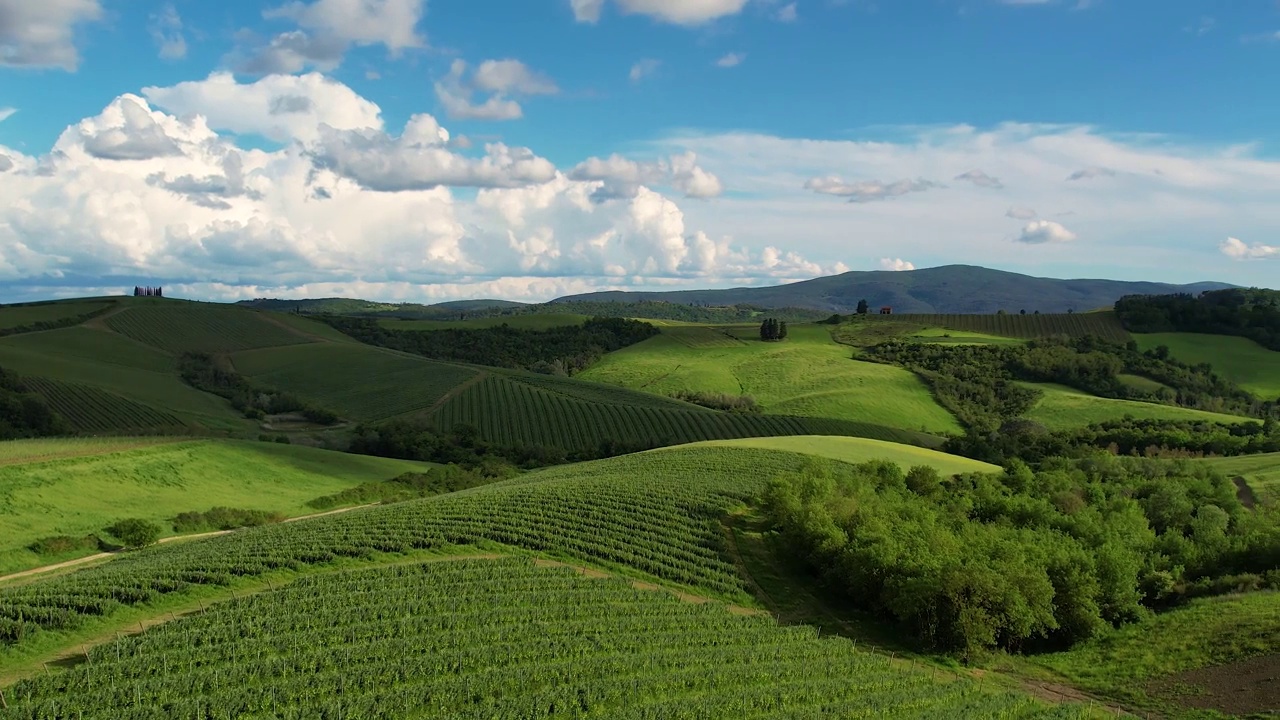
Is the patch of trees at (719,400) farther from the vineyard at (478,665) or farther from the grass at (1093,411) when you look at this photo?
the vineyard at (478,665)

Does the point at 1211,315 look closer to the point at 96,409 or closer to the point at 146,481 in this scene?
the point at 146,481

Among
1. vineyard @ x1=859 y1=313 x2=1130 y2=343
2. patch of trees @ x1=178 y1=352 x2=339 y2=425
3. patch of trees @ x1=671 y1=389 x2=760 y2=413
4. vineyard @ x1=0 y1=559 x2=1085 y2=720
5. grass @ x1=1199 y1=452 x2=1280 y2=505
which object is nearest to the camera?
vineyard @ x1=0 y1=559 x2=1085 y2=720

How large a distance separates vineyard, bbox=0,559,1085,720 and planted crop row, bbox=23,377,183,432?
77.6 metres

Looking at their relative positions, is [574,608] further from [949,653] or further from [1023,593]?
[1023,593]

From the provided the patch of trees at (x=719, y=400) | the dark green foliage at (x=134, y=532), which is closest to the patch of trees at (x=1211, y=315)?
the patch of trees at (x=719, y=400)

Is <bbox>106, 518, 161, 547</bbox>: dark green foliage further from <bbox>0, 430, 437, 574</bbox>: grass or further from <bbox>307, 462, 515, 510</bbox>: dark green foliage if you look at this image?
<bbox>307, 462, 515, 510</bbox>: dark green foliage

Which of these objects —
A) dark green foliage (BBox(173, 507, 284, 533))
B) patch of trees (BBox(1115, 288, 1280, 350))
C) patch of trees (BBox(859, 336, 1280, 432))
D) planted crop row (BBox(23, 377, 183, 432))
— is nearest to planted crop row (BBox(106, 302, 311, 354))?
planted crop row (BBox(23, 377, 183, 432))

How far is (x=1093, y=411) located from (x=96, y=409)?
13594cm

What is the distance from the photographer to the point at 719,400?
489 feet

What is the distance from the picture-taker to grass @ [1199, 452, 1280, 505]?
2807 inches

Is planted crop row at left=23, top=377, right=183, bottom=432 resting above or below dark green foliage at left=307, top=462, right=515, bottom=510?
above

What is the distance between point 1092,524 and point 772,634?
27415 millimetres

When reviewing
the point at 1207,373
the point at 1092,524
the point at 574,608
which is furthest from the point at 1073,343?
the point at 574,608

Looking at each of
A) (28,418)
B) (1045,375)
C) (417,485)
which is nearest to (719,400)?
(1045,375)
